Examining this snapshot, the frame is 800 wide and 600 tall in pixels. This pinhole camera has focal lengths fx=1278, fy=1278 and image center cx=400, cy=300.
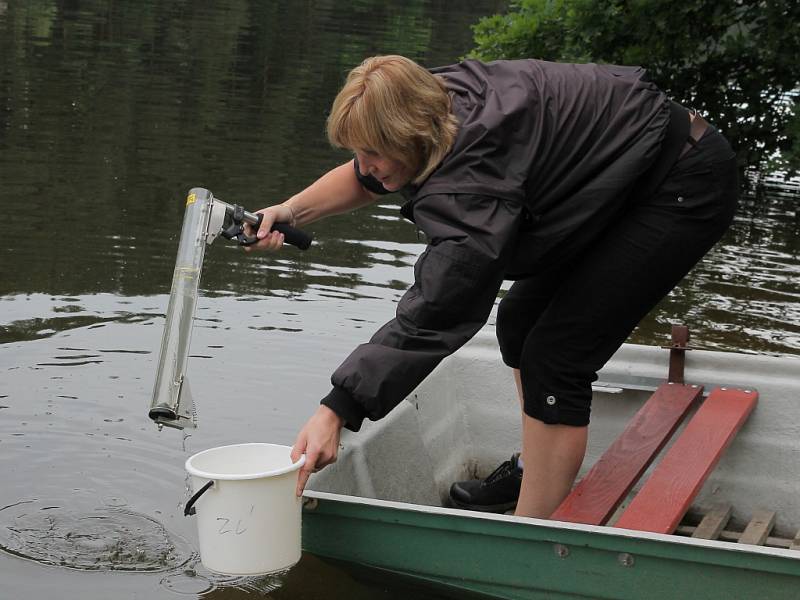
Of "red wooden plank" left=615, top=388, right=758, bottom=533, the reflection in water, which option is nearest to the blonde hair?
"red wooden plank" left=615, top=388, right=758, bottom=533

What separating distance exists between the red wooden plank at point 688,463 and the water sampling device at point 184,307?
1288 mm

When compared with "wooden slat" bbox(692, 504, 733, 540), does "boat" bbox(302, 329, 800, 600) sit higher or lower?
higher

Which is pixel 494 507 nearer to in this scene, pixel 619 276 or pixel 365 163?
pixel 619 276

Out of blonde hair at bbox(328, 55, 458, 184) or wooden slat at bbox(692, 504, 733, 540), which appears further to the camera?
wooden slat at bbox(692, 504, 733, 540)

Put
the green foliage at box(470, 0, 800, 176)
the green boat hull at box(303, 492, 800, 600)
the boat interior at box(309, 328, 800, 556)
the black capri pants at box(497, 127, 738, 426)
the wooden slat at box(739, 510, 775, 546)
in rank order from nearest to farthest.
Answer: the green boat hull at box(303, 492, 800, 600), the black capri pants at box(497, 127, 738, 426), the boat interior at box(309, 328, 800, 556), the wooden slat at box(739, 510, 775, 546), the green foliage at box(470, 0, 800, 176)

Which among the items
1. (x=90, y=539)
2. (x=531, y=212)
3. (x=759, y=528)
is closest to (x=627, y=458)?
(x=759, y=528)

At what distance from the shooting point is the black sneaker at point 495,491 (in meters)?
4.45

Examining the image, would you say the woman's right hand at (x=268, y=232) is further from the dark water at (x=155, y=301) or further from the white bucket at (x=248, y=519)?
the dark water at (x=155, y=301)

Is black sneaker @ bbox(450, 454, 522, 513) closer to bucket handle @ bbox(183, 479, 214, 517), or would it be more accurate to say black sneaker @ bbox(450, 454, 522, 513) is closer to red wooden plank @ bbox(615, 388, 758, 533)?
red wooden plank @ bbox(615, 388, 758, 533)

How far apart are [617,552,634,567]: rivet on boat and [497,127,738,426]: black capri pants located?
51 cm

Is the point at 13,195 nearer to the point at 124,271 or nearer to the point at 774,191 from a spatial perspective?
the point at 124,271

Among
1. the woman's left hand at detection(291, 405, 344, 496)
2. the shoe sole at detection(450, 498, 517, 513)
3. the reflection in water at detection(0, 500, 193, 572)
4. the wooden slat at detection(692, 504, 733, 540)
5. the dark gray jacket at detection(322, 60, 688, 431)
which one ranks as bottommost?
the reflection in water at detection(0, 500, 193, 572)

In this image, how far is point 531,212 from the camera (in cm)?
328

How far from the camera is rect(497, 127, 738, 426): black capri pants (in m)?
3.57
